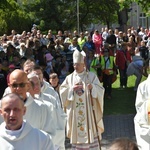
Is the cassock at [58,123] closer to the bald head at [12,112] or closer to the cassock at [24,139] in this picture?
the cassock at [24,139]

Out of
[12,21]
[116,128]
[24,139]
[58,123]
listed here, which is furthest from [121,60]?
[12,21]

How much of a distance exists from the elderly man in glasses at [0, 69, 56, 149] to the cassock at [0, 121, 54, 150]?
0.98 m

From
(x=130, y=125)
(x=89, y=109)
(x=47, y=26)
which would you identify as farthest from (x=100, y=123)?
(x=47, y=26)

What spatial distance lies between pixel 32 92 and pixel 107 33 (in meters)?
22.7

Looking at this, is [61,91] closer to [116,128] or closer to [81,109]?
[81,109]

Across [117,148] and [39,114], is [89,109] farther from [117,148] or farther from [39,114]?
[117,148]

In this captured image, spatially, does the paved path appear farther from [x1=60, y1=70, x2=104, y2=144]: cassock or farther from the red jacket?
the red jacket

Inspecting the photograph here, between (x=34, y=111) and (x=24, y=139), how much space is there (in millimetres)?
1144

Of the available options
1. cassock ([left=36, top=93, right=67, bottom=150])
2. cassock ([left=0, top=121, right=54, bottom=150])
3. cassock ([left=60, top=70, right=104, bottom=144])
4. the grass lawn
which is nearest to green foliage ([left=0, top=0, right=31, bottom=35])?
the grass lawn

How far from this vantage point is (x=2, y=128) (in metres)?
4.34

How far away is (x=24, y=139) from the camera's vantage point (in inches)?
173

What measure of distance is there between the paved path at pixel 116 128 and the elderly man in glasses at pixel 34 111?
4.72 m

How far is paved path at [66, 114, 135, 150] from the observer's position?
1084cm

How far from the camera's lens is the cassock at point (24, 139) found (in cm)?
432
